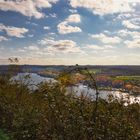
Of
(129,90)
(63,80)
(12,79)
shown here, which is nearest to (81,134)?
(63,80)

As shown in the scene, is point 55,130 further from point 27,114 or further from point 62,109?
point 27,114

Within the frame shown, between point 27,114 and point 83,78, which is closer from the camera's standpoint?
point 83,78

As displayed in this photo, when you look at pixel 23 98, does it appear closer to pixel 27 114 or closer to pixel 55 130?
pixel 27 114

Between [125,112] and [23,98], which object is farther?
[23,98]

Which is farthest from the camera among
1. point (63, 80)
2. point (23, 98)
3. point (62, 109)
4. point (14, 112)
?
point (23, 98)

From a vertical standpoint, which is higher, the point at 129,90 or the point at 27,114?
the point at 129,90

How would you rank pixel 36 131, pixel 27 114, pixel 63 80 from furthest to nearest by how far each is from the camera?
pixel 27 114 < pixel 36 131 < pixel 63 80

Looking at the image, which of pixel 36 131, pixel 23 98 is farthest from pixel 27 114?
pixel 23 98

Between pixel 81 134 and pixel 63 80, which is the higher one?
pixel 63 80

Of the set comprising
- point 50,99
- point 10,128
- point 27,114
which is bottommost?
point 10,128
